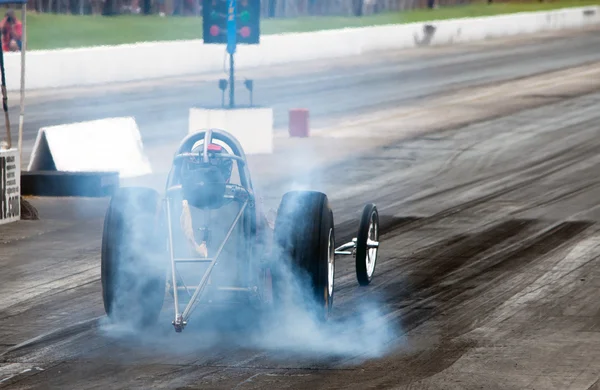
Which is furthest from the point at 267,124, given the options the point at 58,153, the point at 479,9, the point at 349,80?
the point at 479,9

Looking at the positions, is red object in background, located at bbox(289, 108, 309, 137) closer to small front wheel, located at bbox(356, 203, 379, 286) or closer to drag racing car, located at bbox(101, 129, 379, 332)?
small front wheel, located at bbox(356, 203, 379, 286)

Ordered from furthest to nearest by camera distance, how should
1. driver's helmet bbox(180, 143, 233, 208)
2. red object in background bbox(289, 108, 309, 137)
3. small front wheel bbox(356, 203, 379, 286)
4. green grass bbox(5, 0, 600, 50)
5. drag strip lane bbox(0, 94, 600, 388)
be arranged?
green grass bbox(5, 0, 600, 50)
red object in background bbox(289, 108, 309, 137)
small front wheel bbox(356, 203, 379, 286)
driver's helmet bbox(180, 143, 233, 208)
drag strip lane bbox(0, 94, 600, 388)

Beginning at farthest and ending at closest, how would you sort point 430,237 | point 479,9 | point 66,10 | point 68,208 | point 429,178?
point 479,9, point 66,10, point 429,178, point 68,208, point 430,237

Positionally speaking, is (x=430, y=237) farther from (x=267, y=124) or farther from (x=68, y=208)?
(x=267, y=124)

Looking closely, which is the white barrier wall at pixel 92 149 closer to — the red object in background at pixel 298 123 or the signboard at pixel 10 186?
the signboard at pixel 10 186

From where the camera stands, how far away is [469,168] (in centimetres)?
1888

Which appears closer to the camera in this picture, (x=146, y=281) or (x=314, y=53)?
(x=146, y=281)

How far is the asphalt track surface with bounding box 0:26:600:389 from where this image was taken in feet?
26.2

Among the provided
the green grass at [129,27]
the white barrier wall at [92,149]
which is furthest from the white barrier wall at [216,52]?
the white barrier wall at [92,149]

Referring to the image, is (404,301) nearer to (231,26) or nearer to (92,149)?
(92,149)

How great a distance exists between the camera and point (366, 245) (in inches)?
398

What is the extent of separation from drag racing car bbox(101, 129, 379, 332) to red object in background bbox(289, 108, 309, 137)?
45.1 feet

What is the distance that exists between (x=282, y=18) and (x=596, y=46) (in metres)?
10.4

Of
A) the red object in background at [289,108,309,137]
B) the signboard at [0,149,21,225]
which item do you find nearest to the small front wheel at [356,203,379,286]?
the signboard at [0,149,21,225]
